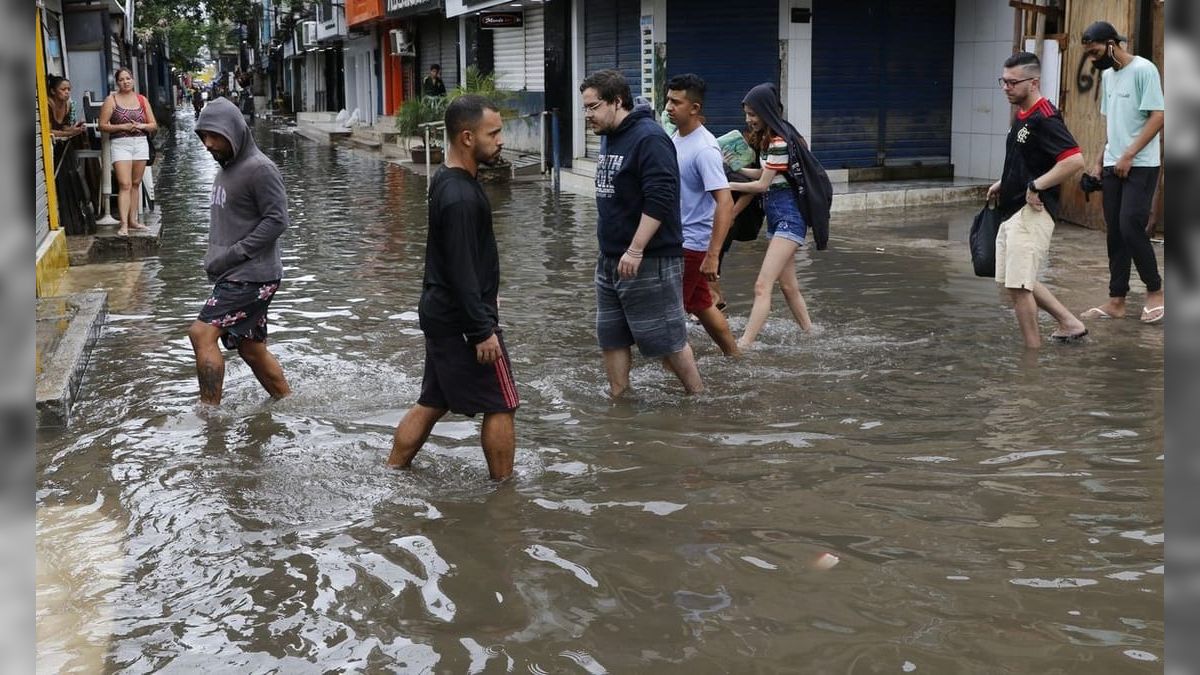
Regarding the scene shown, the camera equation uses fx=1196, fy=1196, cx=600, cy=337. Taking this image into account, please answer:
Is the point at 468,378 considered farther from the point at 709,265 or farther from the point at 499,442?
the point at 709,265

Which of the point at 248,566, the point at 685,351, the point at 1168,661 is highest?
the point at 1168,661

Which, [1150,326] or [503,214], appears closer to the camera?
[1150,326]

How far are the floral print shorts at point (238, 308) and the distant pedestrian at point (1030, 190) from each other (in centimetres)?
436

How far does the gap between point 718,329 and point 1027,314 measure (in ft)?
6.34

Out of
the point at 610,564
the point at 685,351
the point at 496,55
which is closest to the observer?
the point at 610,564

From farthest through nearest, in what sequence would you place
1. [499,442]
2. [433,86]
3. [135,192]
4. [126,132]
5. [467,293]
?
1. [433,86]
2. [135,192]
3. [126,132]
4. [499,442]
5. [467,293]

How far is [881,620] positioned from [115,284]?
8.84 metres

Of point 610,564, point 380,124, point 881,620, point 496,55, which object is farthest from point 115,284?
point 380,124

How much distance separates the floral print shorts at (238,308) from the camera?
6.34 metres

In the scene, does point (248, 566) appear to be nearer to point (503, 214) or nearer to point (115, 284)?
point (115, 284)

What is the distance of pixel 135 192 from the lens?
43.4ft

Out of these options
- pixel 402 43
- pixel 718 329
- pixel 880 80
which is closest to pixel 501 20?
pixel 880 80

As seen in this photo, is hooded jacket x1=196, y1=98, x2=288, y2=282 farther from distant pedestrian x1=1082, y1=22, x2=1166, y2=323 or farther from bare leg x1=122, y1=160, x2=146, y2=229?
bare leg x1=122, y1=160, x2=146, y2=229

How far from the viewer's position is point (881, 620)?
3.80m
